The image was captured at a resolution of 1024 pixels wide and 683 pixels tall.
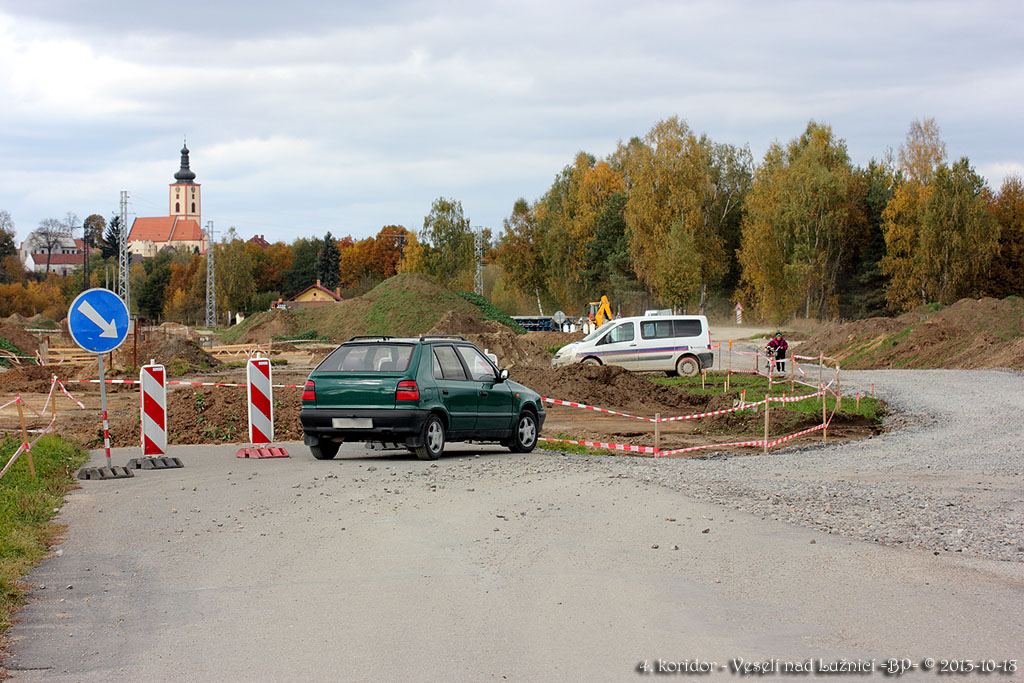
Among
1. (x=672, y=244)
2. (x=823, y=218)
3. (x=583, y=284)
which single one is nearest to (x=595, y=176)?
(x=583, y=284)

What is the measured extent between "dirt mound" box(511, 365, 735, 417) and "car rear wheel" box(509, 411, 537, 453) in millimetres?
8784

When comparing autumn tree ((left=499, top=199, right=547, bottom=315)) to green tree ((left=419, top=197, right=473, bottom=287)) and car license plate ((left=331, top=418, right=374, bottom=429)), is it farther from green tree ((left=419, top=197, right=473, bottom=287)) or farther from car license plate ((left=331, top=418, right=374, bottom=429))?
car license plate ((left=331, top=418, right=374, bottom=429))

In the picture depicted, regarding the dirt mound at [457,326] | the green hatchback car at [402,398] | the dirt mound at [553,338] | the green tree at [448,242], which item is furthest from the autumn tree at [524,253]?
the green hatchback car at [402,398]

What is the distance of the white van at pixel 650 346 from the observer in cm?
3309

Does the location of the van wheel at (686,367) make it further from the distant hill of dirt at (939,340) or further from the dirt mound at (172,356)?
the dirt mound at (172,356)

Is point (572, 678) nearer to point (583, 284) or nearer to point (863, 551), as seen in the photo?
point (863, 551)

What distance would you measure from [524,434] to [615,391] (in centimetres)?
1238

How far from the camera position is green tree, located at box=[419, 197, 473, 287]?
7831cm

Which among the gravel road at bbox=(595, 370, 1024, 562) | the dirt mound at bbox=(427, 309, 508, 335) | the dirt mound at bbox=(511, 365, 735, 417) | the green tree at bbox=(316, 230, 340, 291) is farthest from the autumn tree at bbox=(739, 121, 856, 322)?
the green tree at bbox=(316, 230, 340, 291)

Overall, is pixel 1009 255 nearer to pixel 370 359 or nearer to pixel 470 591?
pixel 370 359

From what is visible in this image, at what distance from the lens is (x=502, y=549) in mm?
7816

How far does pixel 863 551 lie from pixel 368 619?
3.99 m

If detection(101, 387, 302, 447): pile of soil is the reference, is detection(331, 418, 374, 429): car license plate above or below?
above

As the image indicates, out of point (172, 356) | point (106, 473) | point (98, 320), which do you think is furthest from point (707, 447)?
point (172, 356)
